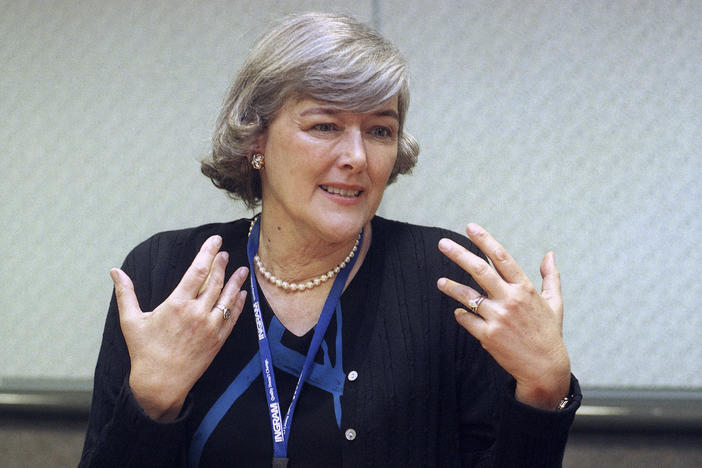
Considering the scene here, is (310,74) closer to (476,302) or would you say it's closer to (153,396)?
(476,302)

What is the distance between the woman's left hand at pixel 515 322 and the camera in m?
1.09

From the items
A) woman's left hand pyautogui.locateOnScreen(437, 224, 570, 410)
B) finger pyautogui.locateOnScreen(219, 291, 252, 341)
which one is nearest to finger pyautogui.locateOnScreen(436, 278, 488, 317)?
woman's left hand pyautogui.locateOnScreen(437, 224, 570, 410)

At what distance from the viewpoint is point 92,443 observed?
1.31 m

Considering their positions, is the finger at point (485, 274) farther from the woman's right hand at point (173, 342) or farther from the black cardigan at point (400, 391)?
the woman's right hand at point (173, 342)

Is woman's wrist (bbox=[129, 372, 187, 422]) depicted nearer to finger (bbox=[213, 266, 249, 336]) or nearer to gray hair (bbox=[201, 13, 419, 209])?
finger (bbox=[213, 266, 249, 336])

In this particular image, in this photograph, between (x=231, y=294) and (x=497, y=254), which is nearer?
(x=497, y=254)

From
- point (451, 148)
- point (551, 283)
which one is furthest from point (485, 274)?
point (451, 148)

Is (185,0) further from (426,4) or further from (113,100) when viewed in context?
(426,4)

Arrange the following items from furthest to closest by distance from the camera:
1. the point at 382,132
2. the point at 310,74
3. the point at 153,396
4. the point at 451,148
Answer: the point at 451,148 < the point at 382,132 < the point at 310,74 < the point at 153,396

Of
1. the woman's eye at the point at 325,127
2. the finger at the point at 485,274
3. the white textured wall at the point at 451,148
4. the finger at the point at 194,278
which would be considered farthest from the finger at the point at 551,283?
the white textured wall at the point at 451,148

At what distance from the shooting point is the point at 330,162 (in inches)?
52.5

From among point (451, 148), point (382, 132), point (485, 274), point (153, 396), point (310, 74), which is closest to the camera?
point (485, 274)

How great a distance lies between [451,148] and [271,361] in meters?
0.87

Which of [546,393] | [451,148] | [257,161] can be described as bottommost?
[546,393]
